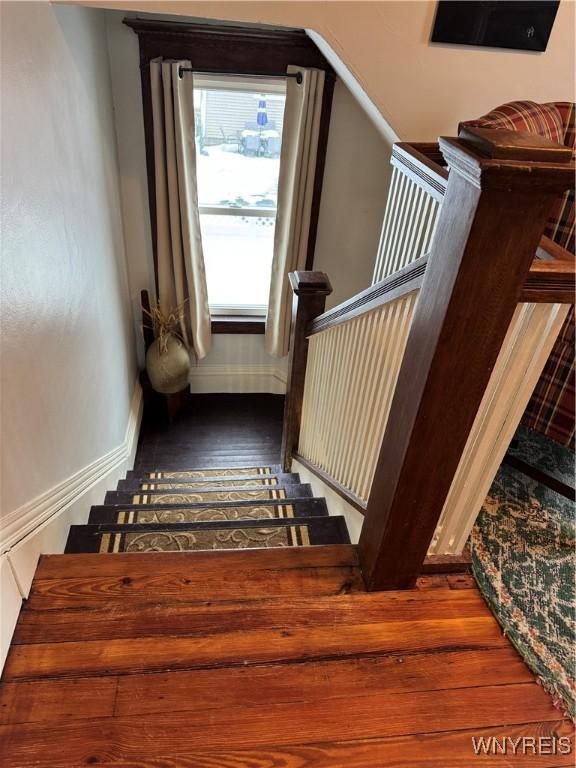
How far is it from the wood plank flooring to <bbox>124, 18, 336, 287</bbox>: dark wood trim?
8.65 feet

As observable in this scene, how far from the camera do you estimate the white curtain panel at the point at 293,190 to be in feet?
9.62

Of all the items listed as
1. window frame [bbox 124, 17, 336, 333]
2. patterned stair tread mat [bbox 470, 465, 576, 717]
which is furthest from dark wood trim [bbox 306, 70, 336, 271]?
patterned stair tread mat [bbox 470, 465, 576, 717]

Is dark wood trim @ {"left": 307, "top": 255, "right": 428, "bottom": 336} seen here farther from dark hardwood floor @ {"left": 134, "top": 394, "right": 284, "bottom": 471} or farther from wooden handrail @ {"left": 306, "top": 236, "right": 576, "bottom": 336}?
dark hardwood floor @ {"left": 134, "top": 394, "right": 284, "bottom": 471}

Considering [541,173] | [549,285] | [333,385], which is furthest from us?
[333,385]

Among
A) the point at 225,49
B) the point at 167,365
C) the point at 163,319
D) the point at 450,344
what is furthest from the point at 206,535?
the point at 225,49

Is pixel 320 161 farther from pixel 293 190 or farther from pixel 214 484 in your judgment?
pixel 214 484

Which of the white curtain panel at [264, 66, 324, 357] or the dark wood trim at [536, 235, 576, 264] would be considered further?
the white curtain panel at [264, 66, 324, 357]

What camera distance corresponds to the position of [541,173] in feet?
2.64

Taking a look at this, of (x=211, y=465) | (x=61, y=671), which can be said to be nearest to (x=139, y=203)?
(x=211, y=465)

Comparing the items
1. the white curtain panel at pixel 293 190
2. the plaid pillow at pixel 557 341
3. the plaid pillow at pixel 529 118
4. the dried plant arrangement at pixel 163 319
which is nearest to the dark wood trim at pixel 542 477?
the plaid pillow at pixel 557 341

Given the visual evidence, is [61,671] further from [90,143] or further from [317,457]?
[90,143]

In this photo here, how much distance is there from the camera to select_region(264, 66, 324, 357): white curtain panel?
115 inches

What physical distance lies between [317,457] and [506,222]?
149 centimetres

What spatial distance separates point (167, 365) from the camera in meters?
3.55
